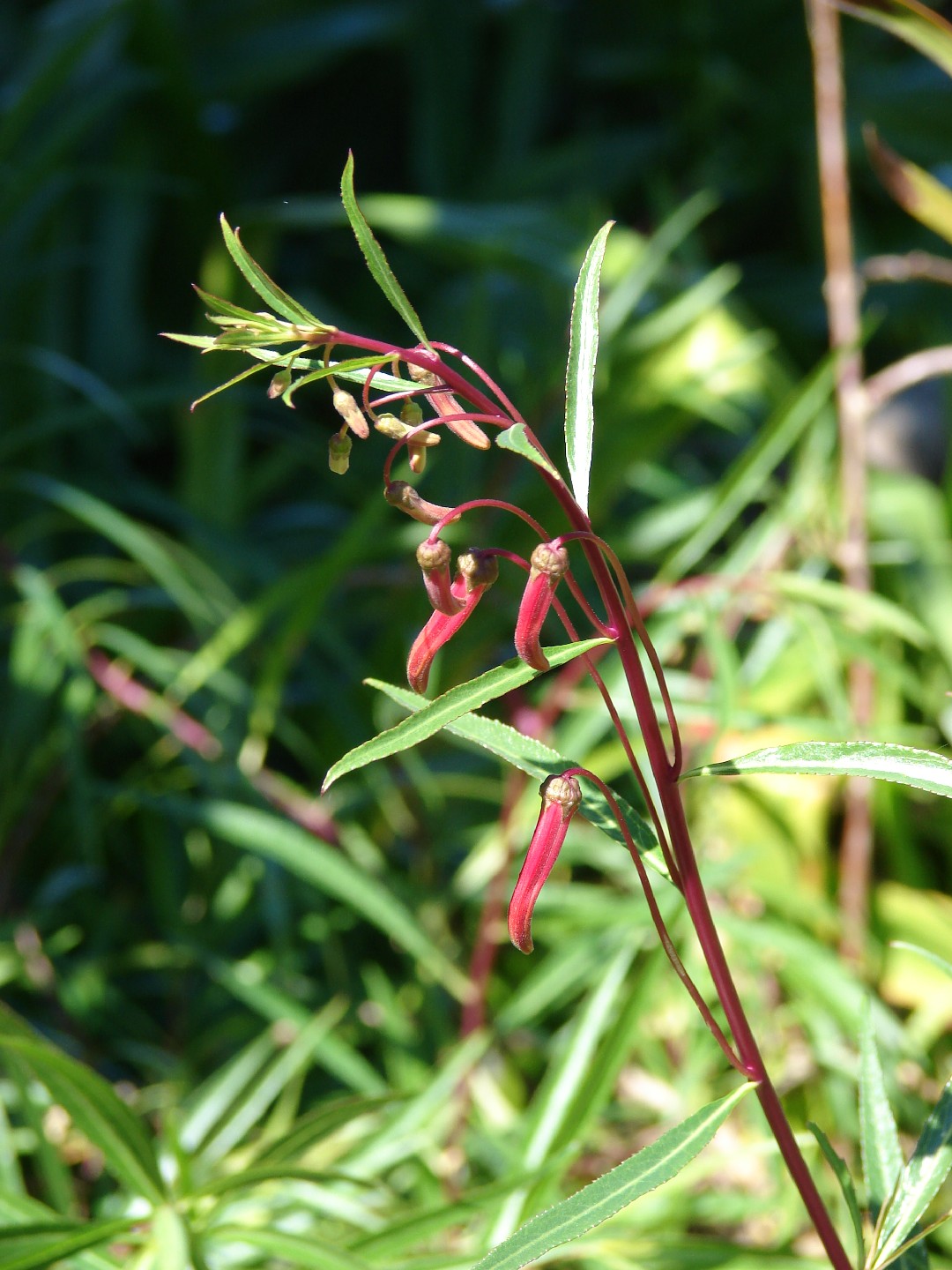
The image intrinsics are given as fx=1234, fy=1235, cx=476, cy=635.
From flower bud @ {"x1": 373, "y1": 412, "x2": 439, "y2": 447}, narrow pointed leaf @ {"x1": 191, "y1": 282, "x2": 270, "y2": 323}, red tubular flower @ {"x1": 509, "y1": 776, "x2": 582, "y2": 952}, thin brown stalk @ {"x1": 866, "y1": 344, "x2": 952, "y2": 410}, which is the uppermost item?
thin brown stalk @ {"x1": 866, "y1": 344, "x2": 952, "y2": 410}

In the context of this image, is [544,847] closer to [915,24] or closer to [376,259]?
[376,259]

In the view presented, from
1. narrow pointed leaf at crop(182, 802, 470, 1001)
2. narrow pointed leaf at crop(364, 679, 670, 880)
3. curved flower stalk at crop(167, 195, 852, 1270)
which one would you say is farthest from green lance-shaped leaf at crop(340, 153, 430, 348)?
narrow pointed leaf at crop(182, 802, 470, 1001)

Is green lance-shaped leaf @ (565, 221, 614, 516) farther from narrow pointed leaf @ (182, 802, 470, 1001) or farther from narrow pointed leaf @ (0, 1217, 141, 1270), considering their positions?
narrow pointed leaf @ (182, 802, 470, 1001)

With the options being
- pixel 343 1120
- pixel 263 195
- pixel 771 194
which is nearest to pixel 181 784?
pixel 343 1120

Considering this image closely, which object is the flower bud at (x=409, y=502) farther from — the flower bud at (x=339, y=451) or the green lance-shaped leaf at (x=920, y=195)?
the green lance-shaped leaf at (x=920, y=195)

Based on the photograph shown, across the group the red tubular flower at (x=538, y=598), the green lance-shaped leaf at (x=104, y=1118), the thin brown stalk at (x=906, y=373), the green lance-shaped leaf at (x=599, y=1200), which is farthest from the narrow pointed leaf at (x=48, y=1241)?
the thin brown stalk at (x=906, y=373)

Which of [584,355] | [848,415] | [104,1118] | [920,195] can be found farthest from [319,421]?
[584,355]
